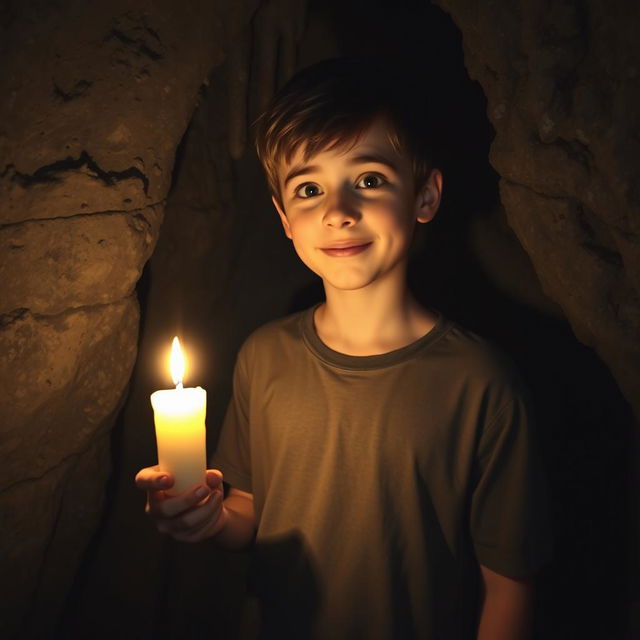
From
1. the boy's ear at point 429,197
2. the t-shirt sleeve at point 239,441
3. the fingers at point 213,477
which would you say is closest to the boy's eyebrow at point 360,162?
the boy's ear at point 429,197

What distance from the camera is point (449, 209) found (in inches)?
103

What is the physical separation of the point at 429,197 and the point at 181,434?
921mm

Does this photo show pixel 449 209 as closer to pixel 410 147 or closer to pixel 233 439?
pixel 410 147

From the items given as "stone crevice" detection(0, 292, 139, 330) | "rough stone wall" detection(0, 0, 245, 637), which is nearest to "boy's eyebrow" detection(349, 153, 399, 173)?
"rough stone wall" detection(0, 0, 245, 637)

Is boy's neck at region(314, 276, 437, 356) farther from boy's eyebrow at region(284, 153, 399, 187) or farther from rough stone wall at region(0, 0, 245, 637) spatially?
rough stone wall at region(0, 0, 245, 637)

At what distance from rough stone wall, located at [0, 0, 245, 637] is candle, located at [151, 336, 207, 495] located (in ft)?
1.61

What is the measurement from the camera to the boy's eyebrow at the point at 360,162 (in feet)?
4.71

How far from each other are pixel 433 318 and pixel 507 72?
2.18 feet

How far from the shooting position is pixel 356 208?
56.0 inches

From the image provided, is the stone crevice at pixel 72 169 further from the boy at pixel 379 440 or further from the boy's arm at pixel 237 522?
the boy's arm at pixel 237 522

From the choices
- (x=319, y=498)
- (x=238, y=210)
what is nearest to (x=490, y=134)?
(x=238, y=210)

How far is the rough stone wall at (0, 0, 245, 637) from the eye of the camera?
141 cm

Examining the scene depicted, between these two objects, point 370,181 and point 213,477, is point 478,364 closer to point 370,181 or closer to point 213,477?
point 370,181

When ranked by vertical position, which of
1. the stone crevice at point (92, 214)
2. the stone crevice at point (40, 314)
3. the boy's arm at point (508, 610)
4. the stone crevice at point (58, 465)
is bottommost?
the boy's arm at point (508, 610)
